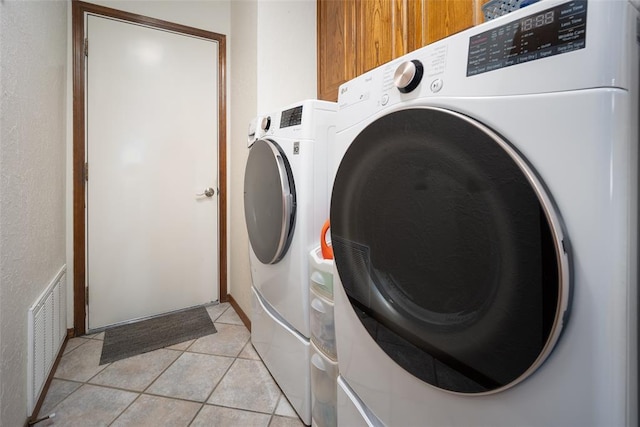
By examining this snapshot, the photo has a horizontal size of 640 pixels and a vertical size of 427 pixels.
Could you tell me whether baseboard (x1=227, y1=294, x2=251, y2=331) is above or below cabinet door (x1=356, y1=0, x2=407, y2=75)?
below

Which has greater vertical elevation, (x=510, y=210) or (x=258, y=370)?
(x=510, y=210)

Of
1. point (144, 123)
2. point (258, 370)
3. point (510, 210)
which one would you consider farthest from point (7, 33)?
point (258, 370)

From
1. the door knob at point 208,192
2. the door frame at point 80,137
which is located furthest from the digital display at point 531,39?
the door frame at point 80,137

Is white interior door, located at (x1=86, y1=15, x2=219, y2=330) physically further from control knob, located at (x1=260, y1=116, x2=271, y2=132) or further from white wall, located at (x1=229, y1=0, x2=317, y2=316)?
control knob, located at (x1=260, y1=116, x2=271, y2=132)

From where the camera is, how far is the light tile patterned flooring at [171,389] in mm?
1199

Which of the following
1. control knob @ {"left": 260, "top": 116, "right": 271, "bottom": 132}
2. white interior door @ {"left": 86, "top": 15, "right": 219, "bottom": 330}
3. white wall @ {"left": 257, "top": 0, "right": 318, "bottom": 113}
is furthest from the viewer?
white interior door @ {"left": 86, "top": 15, "right": 219, "bottom": 330}

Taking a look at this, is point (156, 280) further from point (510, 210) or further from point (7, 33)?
point (510, 210)

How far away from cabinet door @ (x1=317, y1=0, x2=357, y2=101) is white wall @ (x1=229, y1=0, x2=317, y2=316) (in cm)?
9

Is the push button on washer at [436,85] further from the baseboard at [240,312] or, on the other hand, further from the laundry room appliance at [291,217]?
the baseboard at [240,312]

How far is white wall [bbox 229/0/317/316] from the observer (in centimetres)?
166

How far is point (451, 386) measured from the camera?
49 centimetres

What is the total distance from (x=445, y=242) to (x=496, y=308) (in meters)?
0.12

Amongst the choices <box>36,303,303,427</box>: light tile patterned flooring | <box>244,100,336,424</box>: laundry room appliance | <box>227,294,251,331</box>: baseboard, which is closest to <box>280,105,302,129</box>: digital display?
<box>244,100,336,424</box>: laundry room appliance

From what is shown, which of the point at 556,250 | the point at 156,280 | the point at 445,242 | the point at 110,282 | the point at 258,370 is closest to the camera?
the point at 556,250
